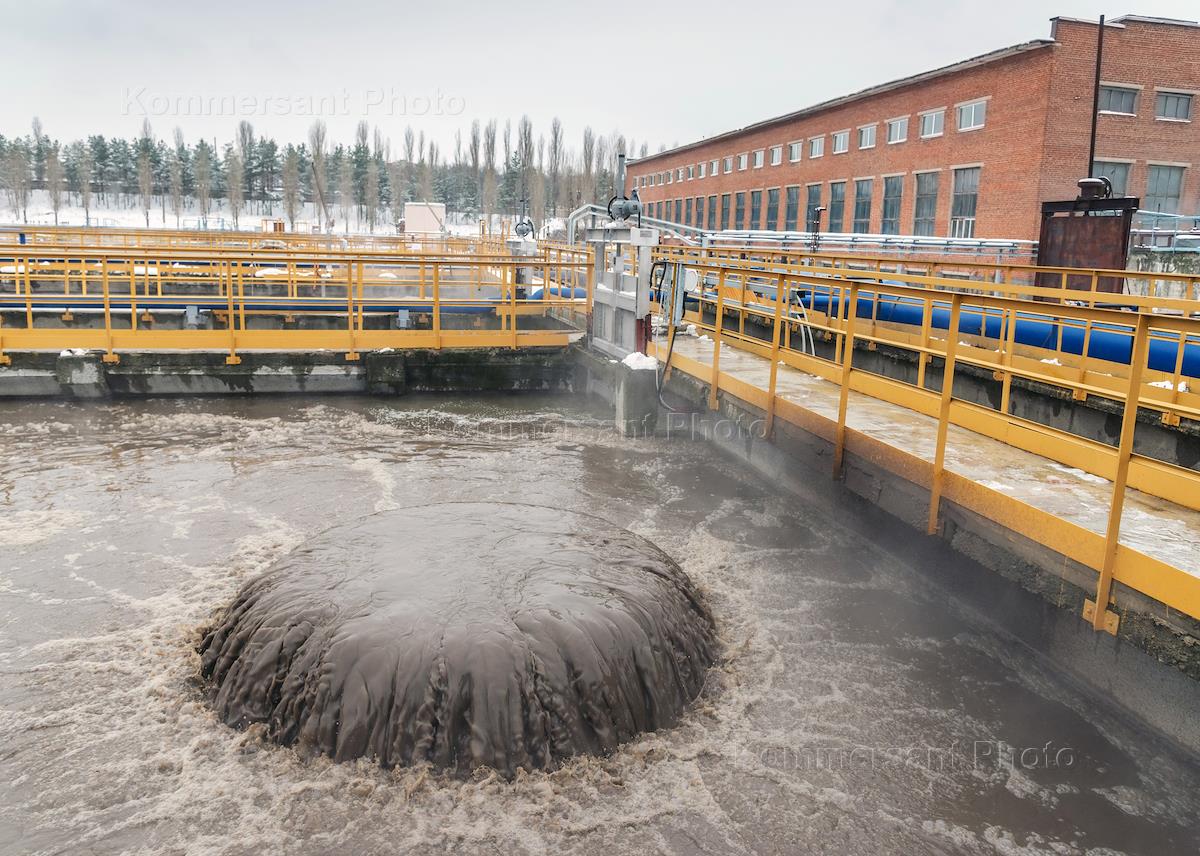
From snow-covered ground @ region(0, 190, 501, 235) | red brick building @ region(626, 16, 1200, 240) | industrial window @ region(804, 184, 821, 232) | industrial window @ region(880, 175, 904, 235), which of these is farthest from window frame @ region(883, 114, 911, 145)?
snow-covered ground @ region(0, 190, 501, 235)

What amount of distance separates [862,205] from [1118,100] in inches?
375

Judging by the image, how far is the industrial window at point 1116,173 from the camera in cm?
2645

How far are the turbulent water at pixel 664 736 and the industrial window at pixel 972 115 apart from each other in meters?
24.1

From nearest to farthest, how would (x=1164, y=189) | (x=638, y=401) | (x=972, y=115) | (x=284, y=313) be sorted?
1. (x=638, y=401)
2. (x=284, y=313)
3. (x=1164, y=189)
4. (x=972, y=115)

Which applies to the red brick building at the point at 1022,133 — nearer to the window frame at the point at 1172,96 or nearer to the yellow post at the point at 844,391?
the window frame at the point at 1172,96

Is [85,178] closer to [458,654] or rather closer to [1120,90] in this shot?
[1120,90]

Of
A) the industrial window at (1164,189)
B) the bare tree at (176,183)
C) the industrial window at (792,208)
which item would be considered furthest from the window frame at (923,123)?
the bare tree at (176,183)

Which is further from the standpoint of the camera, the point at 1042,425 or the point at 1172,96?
the point at 1172,96

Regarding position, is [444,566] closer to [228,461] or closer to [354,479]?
[354,479]

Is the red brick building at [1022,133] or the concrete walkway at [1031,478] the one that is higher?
the red brick building at [1022,133]

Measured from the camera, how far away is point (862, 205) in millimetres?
33938

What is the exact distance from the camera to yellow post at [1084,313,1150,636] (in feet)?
12.8

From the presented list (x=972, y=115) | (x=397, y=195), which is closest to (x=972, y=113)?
(x=972, y=115)

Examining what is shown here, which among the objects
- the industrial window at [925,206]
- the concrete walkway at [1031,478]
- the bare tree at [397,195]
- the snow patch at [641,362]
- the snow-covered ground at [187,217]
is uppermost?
the bare tree at [397,195]
